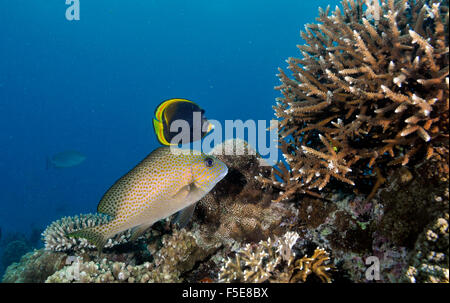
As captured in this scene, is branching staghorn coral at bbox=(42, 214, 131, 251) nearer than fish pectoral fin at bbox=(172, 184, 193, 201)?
No

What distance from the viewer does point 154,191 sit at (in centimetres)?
254

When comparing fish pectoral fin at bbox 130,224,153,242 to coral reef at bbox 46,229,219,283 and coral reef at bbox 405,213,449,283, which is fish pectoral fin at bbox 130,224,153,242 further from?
coral reef at bbox 405,213,449,283

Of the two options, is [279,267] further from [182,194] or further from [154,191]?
[154,191]

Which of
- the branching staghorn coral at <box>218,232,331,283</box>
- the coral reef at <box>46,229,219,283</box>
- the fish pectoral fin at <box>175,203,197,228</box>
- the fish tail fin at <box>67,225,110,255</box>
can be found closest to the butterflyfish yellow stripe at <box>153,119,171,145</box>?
the fish pectoral fin at <box>175,203,197,228</box>

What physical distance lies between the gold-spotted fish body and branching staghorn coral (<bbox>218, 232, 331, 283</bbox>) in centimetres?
81

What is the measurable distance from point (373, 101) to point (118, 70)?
11716cm

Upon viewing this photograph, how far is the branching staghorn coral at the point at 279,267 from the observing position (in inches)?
95.2

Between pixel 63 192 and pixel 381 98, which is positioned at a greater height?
pixel 381 98

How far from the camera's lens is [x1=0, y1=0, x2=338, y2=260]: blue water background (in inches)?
3140

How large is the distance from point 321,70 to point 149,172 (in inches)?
111

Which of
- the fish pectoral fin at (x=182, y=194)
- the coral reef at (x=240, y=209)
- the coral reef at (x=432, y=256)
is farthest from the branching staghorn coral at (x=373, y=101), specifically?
the fish pectoral fin at (x=182, y=194)

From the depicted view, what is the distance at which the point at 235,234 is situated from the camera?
11.5 ft
